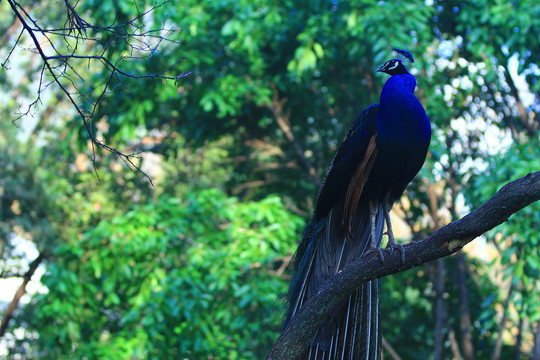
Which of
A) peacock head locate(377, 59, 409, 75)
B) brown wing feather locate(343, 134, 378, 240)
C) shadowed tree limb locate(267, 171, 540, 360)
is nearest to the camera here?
shadowed tree limb locate(267, 171, 540, 360)

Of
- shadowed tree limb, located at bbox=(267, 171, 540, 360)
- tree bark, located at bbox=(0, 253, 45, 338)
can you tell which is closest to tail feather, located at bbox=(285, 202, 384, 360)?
shadowed tree limb, located at bbox=(267, 171, 540, 360)

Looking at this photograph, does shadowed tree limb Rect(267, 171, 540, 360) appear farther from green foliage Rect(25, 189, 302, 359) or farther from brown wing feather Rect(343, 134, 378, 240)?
green foliage Rect(25, 189, 302, 359)

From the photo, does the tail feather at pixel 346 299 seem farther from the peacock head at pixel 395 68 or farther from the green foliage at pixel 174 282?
the green foliage at pixel 174 282

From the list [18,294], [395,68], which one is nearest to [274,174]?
[395,68]

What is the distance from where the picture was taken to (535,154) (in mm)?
4730

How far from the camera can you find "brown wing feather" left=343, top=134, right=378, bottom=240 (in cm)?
299

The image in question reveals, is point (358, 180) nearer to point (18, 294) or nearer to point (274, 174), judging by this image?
point (274, 174)

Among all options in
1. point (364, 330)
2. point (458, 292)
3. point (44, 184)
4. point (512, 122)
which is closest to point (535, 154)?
point (512, 122)

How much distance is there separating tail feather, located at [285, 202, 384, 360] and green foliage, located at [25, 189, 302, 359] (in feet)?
6.02

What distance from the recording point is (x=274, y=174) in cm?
695

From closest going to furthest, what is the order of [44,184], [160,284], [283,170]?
[160,284], [283,170], [44,184]

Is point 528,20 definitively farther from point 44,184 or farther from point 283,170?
point 44,184

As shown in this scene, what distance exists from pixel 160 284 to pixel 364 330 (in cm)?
296

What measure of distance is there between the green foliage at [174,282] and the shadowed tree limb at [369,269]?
2.46 m
